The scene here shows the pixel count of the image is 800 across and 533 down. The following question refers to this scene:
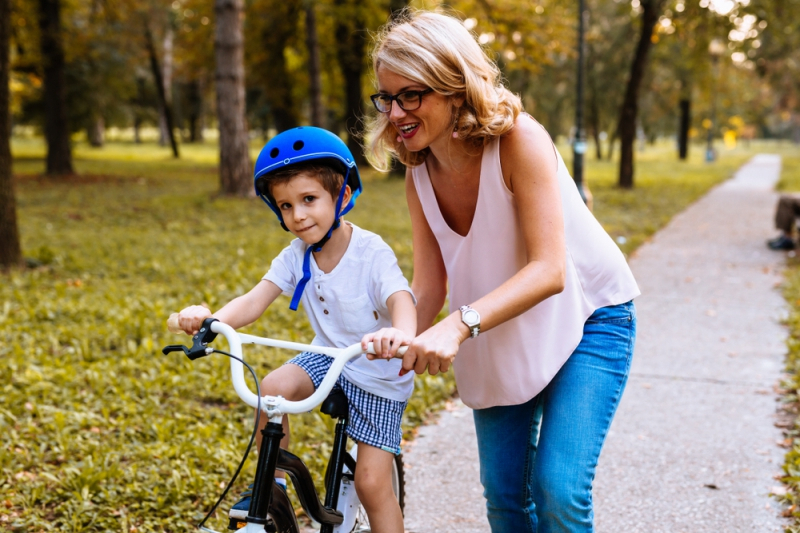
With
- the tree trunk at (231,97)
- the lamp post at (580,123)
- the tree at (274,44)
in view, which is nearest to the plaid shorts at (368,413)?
the lamp post at (580,123)

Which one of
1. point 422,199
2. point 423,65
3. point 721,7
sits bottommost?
point 422,199

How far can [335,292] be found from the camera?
240cm

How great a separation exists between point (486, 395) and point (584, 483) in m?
0.40

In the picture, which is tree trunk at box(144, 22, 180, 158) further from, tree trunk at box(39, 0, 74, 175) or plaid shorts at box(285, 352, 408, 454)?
plaid shorts at box(285, 352, 408, 454)

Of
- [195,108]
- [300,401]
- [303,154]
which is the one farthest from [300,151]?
[195,108]

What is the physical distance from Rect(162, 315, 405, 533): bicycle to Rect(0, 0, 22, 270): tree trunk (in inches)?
258

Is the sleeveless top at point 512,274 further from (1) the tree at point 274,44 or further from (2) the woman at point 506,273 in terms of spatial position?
(1) the tree at point 274,44

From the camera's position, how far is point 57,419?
4332 mm

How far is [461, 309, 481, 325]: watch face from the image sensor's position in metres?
1.97

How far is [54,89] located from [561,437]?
2294 cm

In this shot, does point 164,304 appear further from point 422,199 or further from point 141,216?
point 141,216

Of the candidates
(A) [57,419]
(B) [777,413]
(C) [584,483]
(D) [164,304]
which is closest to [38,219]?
(D) [164,304]

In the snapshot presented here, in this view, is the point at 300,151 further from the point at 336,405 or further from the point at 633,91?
the point at 633,91

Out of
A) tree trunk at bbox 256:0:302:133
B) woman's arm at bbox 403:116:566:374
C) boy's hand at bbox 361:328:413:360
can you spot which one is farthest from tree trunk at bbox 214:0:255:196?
boy's hand at bbox 361:328:413:360
